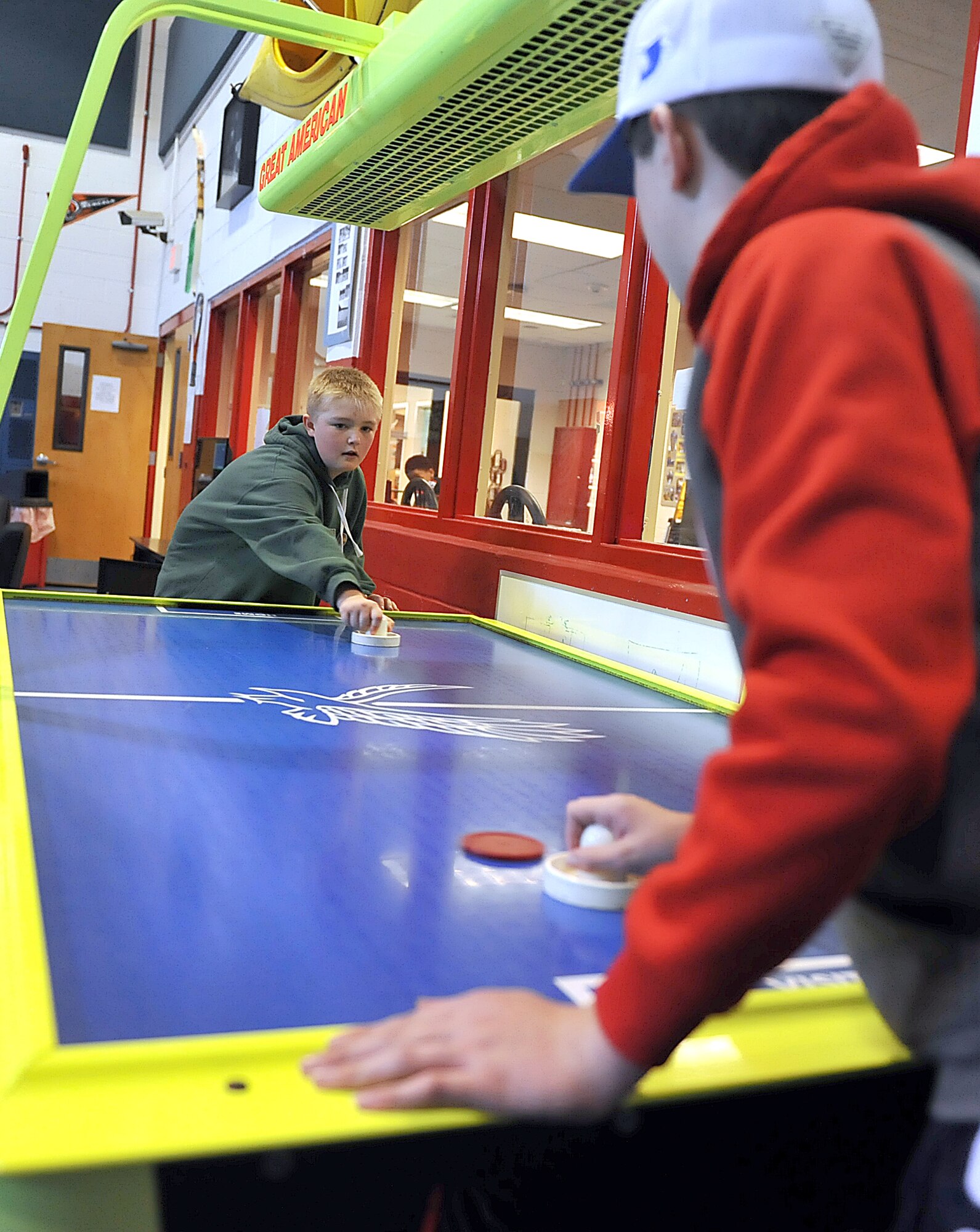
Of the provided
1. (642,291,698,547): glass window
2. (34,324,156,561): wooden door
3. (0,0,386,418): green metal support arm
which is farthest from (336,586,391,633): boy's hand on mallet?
(34,324,156,561): wooden door

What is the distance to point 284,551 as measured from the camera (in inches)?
98.9

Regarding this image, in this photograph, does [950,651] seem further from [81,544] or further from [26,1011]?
[81,544]

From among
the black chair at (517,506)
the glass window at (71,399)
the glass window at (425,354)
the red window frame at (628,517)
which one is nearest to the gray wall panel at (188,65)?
the glass window at (71,399)

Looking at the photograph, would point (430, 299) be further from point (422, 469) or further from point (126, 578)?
point (126, 578)

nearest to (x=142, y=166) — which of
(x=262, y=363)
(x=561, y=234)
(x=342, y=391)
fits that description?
(x=262, y=363)

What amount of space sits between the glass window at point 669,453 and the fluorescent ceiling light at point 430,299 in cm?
128

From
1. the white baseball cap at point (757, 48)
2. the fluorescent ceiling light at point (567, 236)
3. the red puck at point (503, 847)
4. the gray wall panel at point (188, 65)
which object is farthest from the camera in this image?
the gray wall panel at point (188, 65)

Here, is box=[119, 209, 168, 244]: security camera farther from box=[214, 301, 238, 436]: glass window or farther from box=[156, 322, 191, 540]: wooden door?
box=[214, 301, 238, 436]: glass window

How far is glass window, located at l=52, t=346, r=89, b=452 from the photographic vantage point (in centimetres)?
898

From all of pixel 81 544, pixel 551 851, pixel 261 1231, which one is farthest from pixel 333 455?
pixel 81 544

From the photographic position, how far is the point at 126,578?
4426 millimetres

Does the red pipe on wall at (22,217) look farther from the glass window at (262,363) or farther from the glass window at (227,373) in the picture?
the glass window at (262,363)

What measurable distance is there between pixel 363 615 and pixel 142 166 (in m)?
8.72

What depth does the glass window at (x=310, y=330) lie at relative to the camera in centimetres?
535
